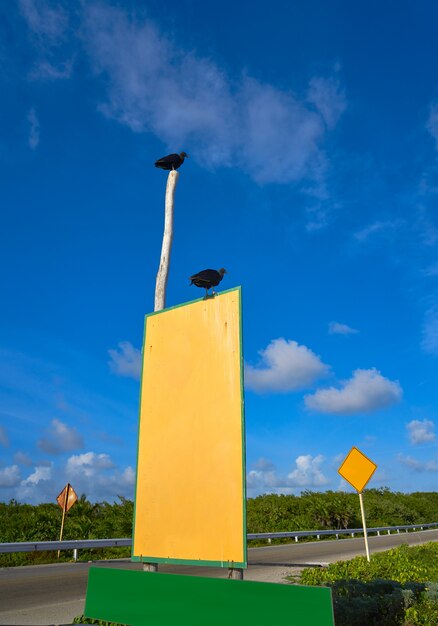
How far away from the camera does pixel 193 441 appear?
5.03 metres

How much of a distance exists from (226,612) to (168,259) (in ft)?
13.4

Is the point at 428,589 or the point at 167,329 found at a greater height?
the point at 167,329

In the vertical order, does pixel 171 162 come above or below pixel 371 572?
above

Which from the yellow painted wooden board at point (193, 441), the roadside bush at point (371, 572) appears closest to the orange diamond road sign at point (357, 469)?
the roadside bush at point (371, 572)

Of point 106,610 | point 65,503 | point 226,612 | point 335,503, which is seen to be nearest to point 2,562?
point 65,503

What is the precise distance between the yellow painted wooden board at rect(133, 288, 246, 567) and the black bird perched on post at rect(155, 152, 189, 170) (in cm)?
249

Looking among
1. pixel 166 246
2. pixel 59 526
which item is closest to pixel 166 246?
pixel 166 246

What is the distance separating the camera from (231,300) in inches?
203

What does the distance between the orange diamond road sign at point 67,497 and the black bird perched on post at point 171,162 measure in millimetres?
12527

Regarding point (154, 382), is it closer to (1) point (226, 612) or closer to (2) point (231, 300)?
(2) point (231, 300)

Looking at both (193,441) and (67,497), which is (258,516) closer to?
(67,497)

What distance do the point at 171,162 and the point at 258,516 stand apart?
85.0ft

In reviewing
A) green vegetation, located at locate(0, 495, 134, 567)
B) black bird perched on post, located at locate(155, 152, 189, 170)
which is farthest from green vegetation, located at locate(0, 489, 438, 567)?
black bird perched on post, located at locate(155, 152, 189, 170)

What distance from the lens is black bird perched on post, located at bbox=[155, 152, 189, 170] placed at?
7.15 meters
